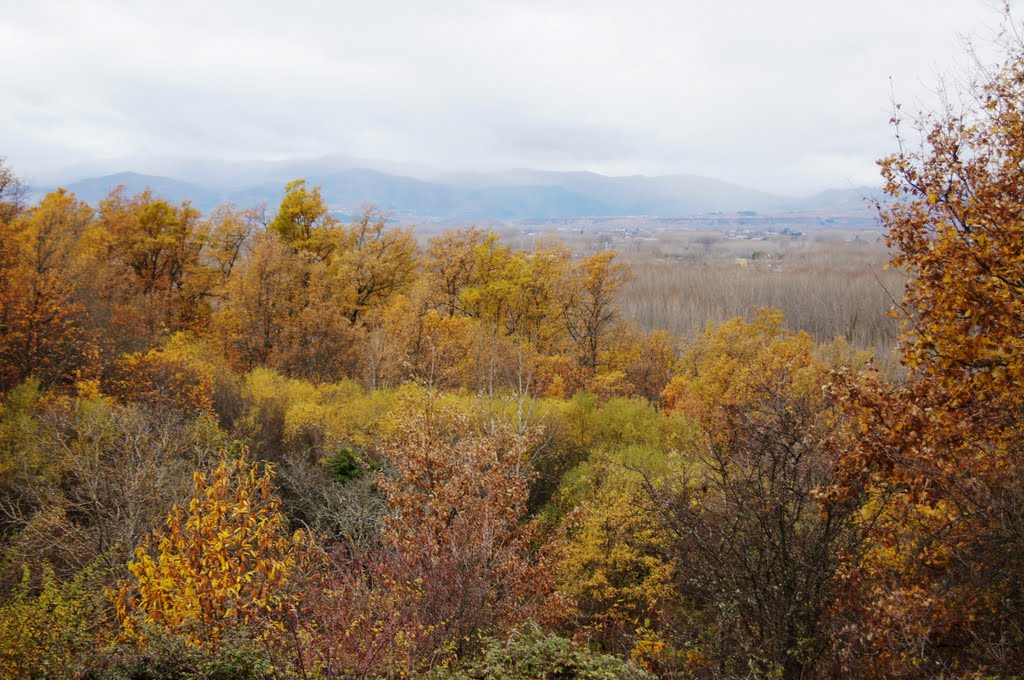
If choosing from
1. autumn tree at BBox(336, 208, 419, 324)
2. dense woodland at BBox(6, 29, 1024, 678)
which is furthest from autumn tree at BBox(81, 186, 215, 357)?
autumn tree at BBox(336, 208, 419, 324)

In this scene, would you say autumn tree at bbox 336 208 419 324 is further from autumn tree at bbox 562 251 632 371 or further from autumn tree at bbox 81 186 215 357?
autumn tree at bbox 562 251 632 371

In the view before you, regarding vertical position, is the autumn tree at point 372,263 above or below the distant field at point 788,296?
above

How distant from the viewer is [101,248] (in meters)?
40.3

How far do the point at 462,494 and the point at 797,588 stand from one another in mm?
6901

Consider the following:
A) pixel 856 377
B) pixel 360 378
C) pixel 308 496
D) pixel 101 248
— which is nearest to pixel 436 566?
pixel 856 377

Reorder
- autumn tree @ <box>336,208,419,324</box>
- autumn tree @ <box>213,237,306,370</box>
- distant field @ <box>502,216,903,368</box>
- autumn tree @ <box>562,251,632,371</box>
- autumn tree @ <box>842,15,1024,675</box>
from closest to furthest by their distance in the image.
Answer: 1. autumn tree @ <box>842,15,1024,675</box>
2. autumn tree @ <box>213,237,306,370</box>
3. autumn tree @ <box>562,251,632,371</box>
4. autumn tree @ <box>336,208,419,324</box>
5. distant field @ <box>502,216,903,368</box>

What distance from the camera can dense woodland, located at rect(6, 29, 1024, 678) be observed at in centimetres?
806

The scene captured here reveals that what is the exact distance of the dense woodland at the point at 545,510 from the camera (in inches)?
317

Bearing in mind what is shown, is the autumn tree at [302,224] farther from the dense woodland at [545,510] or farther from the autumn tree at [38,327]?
the autumn tree at [38,327]

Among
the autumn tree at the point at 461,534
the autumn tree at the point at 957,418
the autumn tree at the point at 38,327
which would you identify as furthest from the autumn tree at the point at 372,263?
the autumn tree at the point at 957,418

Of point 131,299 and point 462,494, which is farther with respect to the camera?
point 131,299

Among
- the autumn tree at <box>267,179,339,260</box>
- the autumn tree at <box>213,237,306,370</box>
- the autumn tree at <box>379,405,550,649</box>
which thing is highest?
the autumn tree at <box>267,179,339,260</box>

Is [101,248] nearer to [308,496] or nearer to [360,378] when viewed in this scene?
[360,378]

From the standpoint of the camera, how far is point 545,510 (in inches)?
1009
